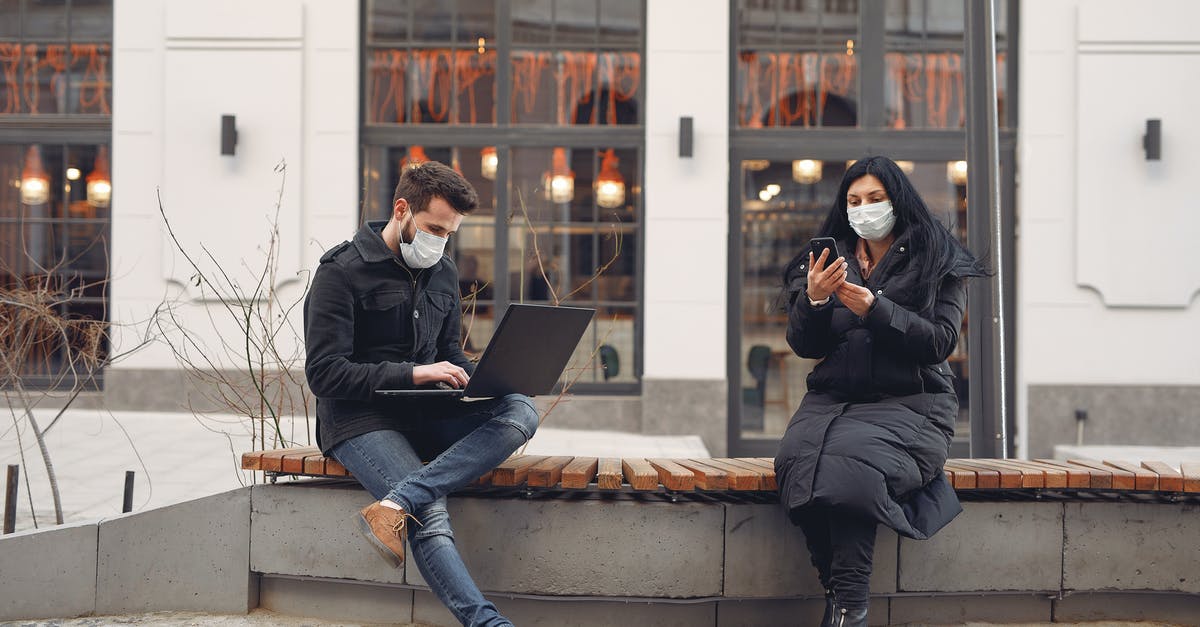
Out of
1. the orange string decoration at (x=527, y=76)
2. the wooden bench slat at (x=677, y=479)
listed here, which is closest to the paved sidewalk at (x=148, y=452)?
the wooden bench slat at (x=677, y=479)

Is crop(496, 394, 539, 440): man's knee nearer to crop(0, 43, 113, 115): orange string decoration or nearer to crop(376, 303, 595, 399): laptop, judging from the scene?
crop(376, 303, 595, 399): laptop

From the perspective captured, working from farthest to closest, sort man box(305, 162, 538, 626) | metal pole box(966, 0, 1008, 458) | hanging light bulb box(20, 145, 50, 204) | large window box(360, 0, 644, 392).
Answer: hanging light bulb box(20, 145, 50, 204)
large window box(360, 0, 644, 392)
metal pole box(966, 0, 1008, 458)
man box(305, 162, 538, 626)

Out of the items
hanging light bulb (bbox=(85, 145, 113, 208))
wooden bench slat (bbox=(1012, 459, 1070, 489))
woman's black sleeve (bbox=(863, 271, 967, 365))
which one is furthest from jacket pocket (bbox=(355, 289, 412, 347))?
hanging light bulb (bbox=(85, 145, 113, 208))

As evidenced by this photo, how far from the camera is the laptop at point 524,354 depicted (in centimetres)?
347

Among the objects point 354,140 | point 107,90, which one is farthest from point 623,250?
point 107,90

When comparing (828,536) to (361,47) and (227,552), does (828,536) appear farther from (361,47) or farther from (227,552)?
(361,47)

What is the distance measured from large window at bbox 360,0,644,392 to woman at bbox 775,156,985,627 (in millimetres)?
6048

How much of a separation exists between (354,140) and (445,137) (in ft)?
2.89

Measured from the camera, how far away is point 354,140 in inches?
389

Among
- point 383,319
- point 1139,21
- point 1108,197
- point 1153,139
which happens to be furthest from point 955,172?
point 383,319

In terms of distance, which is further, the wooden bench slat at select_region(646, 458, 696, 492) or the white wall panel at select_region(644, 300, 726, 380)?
the white wall panel at select_region(644, 300, 726, 380)

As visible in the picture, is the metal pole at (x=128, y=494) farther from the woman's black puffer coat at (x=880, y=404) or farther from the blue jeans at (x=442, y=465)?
the woman's black puffer coat at (x=880, y=404)

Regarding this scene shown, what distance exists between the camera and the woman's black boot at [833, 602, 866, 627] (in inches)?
138

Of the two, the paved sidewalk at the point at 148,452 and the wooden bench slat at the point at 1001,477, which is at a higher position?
the wooden bench slat at the point at 1001,477
